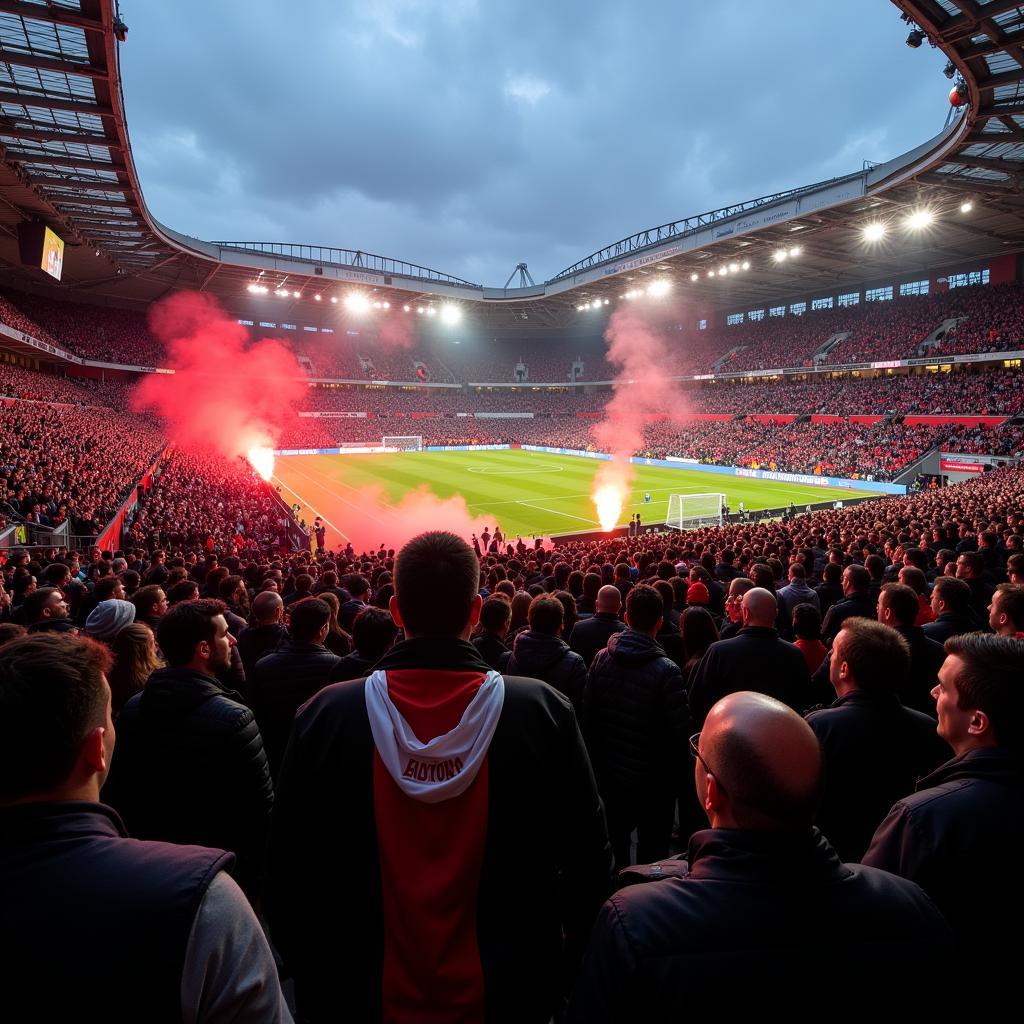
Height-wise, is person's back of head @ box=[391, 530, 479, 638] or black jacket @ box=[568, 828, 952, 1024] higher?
person's back of head @ box=[391, 530, 479, 638]

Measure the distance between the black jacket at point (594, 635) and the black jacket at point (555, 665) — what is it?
3.55ft

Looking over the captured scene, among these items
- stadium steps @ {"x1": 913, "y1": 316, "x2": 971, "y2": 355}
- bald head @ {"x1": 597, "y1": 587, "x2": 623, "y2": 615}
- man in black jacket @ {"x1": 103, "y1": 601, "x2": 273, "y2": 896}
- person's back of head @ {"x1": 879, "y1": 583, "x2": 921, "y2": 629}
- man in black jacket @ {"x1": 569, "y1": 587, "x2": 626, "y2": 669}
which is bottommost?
man in black jacket @ {"x1": 103, "y1": 601, "x2": 273, "y2": 896}

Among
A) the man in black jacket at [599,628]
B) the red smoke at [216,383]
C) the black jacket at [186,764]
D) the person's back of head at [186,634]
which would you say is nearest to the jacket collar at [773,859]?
the black jacket at [186,764]

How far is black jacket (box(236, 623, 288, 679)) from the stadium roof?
1794cm

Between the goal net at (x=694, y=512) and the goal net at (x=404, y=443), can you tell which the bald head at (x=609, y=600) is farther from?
the goal net at (x=404, y=443)

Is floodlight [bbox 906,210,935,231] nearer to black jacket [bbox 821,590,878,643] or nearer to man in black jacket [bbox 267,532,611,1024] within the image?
black jacket [bbox 821,590,878,643]

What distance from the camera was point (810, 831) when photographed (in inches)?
60.3

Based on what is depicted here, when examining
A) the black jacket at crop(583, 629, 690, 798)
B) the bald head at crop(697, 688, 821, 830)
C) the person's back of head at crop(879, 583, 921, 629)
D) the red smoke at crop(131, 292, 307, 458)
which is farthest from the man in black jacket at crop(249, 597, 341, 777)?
the red smoke at crop(131, 292, 307, 458)

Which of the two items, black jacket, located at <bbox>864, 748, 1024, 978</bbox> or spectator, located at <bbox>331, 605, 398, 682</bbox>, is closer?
black jacket, located at <bbox>864, 748, 1024, 978</bbox>

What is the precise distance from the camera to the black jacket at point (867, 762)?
299cm

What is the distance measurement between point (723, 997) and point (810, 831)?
17.1 inches

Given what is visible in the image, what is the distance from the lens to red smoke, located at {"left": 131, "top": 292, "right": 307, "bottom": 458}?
53719mm

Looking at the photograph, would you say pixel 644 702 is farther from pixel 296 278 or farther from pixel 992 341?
pixel 296 278

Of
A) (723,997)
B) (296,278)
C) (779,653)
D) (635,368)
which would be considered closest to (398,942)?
(723,997)
